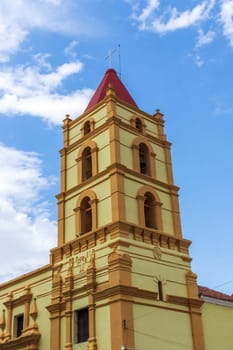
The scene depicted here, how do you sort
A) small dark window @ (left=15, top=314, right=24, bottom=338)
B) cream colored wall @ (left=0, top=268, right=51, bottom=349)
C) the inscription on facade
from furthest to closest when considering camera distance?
small dark window @ (left=15, top=314, right=24, bottom=338) < cream colored wall @ (left=0, top=268, right=51, bottom=349) < the inscription on facade

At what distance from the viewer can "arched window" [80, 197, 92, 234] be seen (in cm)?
2462

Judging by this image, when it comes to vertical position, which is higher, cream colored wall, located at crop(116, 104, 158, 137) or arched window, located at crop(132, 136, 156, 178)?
cream colored wall, located at crop(116, 104, 158, 137)

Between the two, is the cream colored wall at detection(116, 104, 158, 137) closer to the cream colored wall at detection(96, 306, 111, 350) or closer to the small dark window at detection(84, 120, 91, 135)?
the small dark window at detection(84, 120, 91, 135)

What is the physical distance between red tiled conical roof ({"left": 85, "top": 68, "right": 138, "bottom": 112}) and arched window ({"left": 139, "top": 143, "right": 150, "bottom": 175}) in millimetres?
2728

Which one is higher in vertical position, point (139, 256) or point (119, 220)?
point (119, 220)

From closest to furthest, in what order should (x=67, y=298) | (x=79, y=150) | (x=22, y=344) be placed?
1. (x=67, y=298)
2. (x=22, y=344)
3. (x=79, y=150)

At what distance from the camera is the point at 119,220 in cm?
2189

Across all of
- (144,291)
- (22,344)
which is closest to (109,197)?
(144,291)

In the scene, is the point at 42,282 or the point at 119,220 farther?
the point at 42,282

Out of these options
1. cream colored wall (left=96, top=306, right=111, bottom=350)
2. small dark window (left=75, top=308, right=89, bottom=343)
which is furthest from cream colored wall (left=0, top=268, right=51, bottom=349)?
cream colored wall (left=96, top=306, right=111, bottom=350)

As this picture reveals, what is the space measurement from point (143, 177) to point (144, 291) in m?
5.98

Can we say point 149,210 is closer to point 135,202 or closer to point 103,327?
point 135,202

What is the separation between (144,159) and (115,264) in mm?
7200

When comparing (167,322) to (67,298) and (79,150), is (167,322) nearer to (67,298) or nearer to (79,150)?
(67,298)
